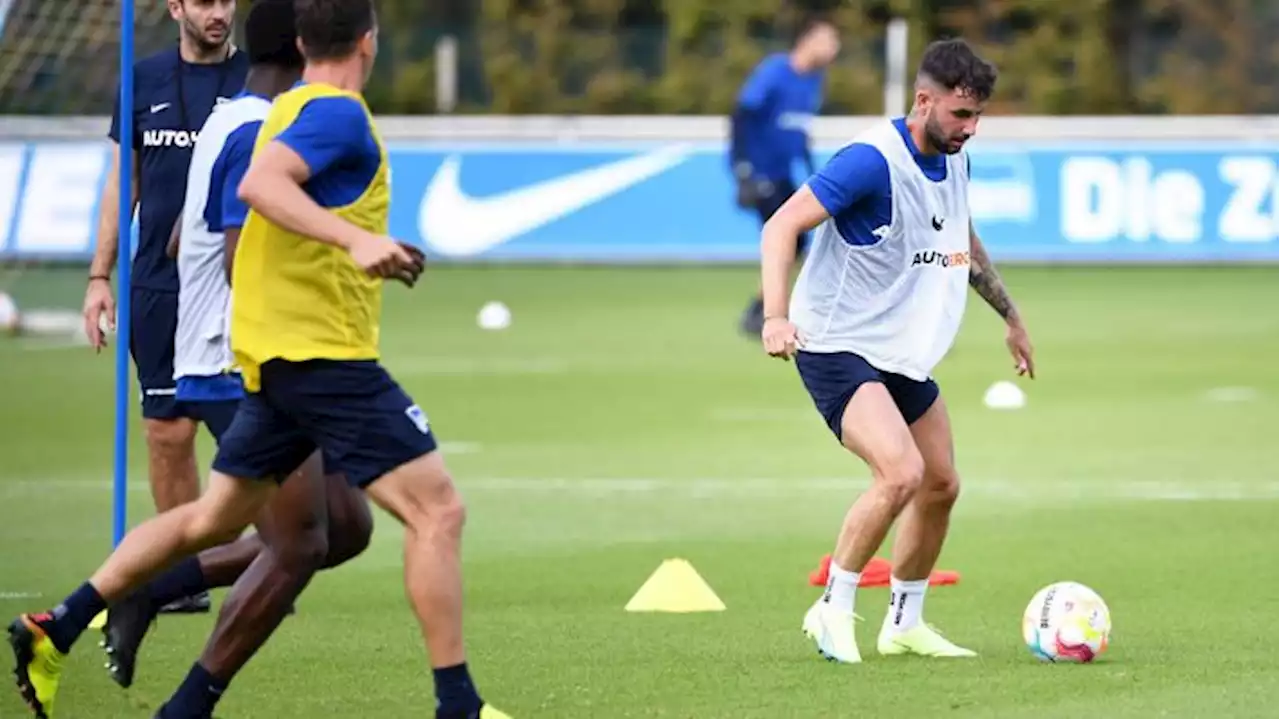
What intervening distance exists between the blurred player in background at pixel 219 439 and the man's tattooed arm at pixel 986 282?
2.40 m

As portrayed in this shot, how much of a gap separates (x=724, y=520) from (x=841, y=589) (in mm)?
4071

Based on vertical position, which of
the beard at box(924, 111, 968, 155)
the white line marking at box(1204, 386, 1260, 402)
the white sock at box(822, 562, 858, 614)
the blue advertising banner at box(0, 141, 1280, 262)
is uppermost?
the beard at box(924, 111, 968, 155)

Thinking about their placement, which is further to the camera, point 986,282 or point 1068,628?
point 986,282

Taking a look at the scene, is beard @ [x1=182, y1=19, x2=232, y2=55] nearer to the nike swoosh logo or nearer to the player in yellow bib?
the player in yellow bib

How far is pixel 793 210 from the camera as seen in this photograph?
9062mm

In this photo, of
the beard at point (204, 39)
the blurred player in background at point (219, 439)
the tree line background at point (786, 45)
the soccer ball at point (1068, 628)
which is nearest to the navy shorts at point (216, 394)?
the blurred player in background at point (219, 439)

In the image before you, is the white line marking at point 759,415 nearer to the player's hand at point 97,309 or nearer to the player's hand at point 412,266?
the player's hand at point 97,309

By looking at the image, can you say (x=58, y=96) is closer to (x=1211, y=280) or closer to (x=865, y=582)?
(x=1211, y=280)

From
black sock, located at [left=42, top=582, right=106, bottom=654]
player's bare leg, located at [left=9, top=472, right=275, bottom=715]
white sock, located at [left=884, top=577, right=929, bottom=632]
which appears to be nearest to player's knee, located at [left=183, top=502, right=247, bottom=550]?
player's bare leg, located at [left=9, top=472, right=275, bottom=715]

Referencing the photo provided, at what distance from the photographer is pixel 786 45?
3741cm

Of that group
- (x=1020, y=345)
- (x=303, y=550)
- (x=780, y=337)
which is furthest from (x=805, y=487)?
(x=303, y=550)

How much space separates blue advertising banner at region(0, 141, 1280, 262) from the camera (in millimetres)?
28359

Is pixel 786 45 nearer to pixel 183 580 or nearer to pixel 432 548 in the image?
pixel 183 580

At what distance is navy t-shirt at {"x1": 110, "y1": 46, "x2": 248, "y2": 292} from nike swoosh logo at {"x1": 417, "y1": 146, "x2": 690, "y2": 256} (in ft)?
62.0
